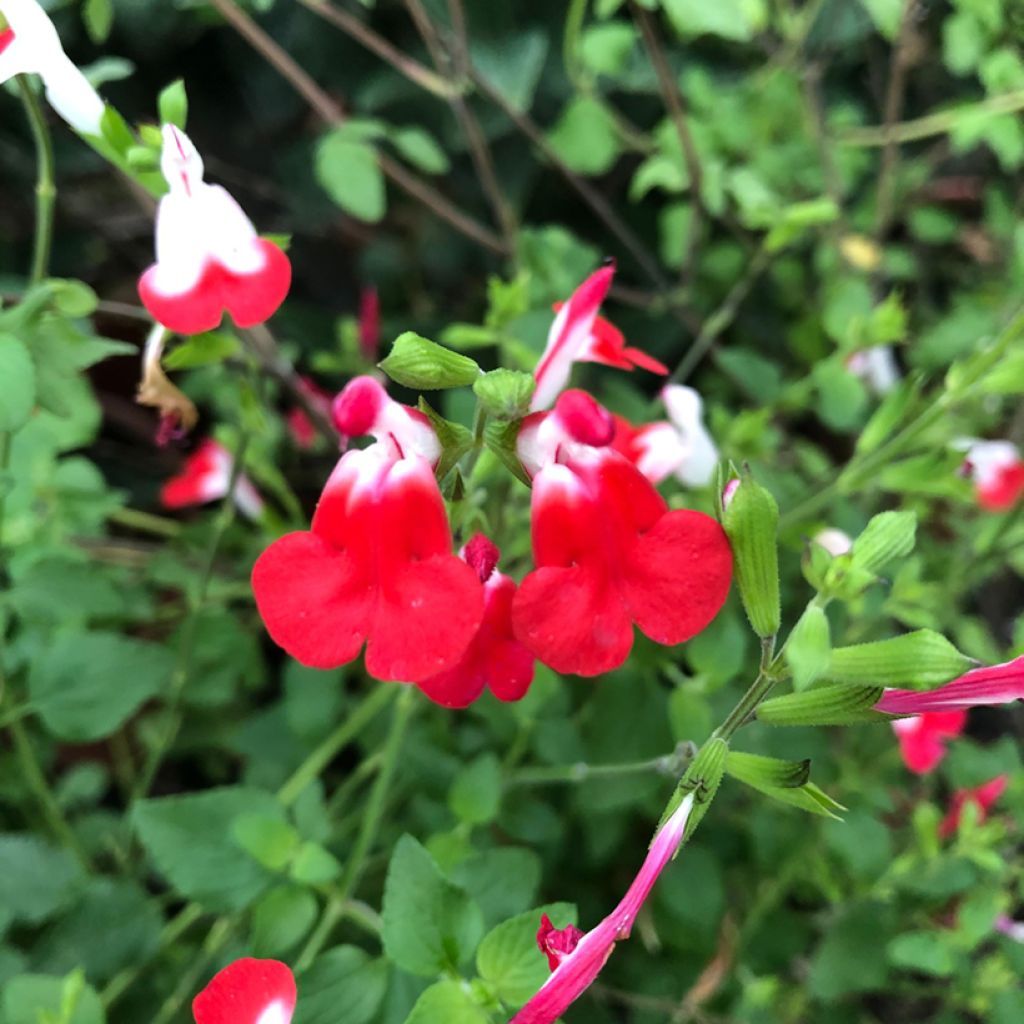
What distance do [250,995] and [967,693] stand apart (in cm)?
34

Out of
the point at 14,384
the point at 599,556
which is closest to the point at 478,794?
the point at 599,556

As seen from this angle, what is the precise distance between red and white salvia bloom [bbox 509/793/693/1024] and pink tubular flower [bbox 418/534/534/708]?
3.9 inches

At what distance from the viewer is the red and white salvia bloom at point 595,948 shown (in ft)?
1.25

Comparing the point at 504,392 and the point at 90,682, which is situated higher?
the point at 504,392

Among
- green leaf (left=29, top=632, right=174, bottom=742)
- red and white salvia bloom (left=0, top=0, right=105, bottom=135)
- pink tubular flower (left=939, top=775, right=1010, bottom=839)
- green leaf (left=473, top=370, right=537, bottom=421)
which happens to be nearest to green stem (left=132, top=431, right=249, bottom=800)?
green leaf (left=29, top=632, right=174, bottom=742)

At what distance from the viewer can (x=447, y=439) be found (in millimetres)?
459

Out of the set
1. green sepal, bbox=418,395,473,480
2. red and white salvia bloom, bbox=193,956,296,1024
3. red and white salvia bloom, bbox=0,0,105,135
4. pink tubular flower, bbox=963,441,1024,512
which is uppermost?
red and white salvia bloom, bbox=0,0,105,135

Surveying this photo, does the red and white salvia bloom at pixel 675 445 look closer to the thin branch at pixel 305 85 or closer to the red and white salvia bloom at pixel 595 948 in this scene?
the red and white salvia bloom at pixel 595 948

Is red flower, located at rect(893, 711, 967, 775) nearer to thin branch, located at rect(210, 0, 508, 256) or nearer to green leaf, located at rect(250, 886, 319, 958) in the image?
green leaf, located at rect(250, 886, 319, 958)

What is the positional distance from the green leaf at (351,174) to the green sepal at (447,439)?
1.50ft

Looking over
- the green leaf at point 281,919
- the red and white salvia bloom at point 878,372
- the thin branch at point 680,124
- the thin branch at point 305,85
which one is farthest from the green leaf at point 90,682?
the red and white salvia bloom at point 878,372

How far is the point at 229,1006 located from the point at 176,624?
68cm

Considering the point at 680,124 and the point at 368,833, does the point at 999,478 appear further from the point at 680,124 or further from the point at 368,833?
the point at 368,833

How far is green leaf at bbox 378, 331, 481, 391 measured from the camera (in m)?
0.41
